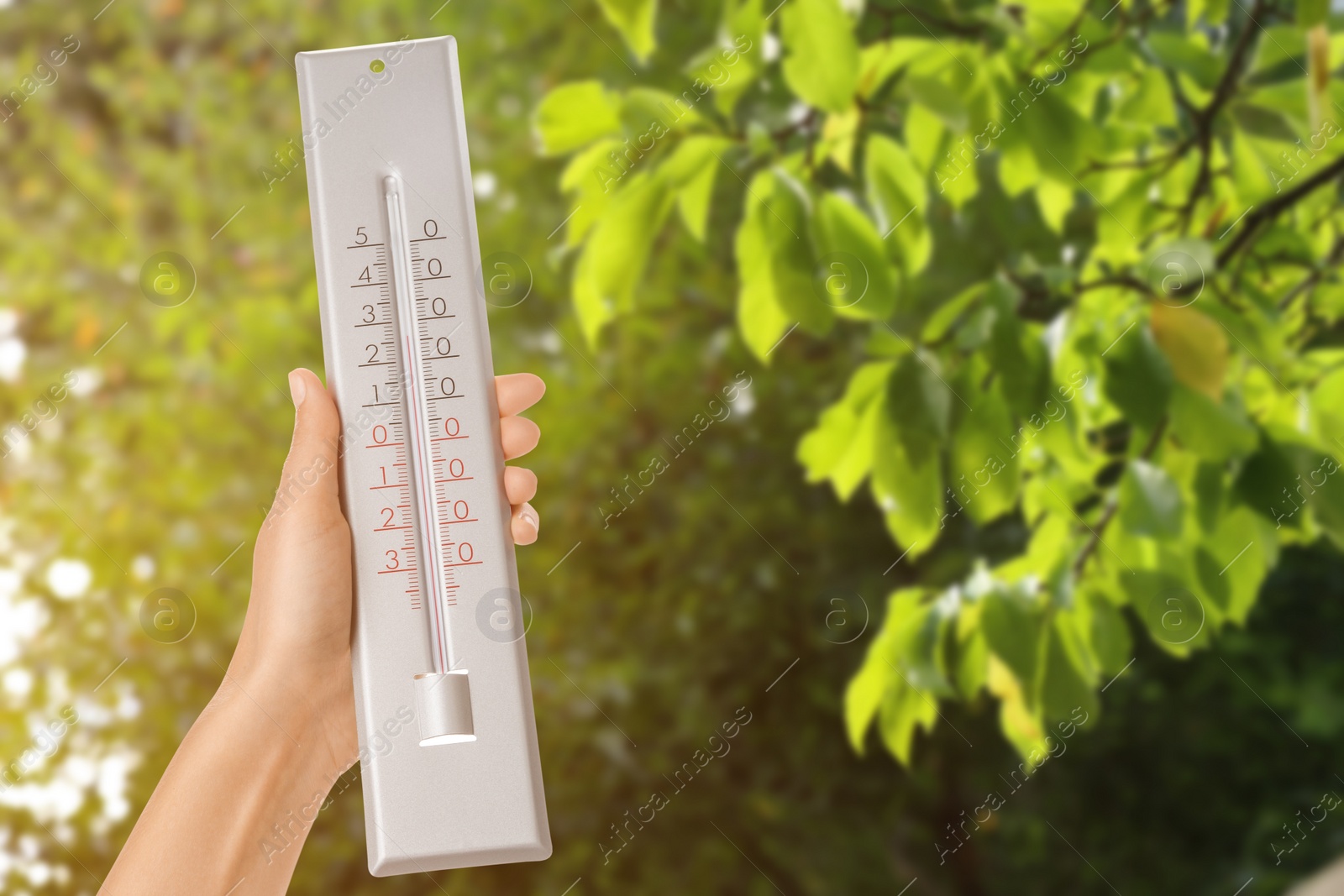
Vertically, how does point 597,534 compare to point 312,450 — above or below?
above

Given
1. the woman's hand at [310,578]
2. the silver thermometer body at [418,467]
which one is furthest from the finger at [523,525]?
A: the silver thermometer body at [418,467]

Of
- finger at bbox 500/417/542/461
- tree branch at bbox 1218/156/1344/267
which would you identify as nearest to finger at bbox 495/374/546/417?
finger at bbox 500/417/542/461

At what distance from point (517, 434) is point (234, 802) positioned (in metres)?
0.32

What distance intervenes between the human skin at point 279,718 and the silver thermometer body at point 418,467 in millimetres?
54

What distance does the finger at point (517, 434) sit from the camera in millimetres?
784

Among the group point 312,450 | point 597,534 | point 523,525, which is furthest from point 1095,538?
point 597,534

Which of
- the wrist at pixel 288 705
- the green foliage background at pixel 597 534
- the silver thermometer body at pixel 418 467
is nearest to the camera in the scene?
the silver thermometer body at pixel 418 467

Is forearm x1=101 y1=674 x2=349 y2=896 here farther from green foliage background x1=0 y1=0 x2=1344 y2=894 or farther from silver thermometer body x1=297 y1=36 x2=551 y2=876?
green foliage background x1=0 y1=0 x2=1344 y2=894

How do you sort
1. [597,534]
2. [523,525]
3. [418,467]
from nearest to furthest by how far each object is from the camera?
[418,467]
[523,525]
[597,534]

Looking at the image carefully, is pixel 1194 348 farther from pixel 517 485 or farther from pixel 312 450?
pixel 312 450

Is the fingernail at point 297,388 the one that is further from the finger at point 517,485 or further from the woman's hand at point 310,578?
the finger at point 517,485

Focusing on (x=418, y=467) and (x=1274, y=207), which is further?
(x=1274, y=207)

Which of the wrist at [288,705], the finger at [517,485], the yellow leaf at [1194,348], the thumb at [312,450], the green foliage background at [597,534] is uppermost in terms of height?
the green foliage background at [597,534]

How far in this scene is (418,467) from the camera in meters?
0.67
